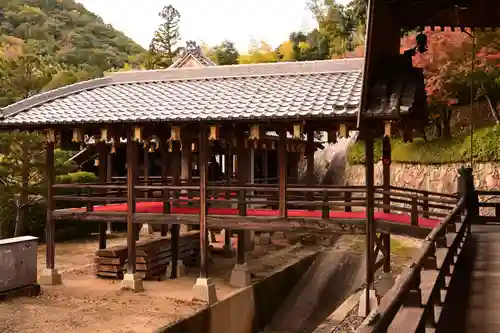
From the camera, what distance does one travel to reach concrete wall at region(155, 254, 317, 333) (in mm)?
11719

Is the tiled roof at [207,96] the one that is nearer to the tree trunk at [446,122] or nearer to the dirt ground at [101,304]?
the dirt ground at [101,304]

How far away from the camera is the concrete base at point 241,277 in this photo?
14.6 meters

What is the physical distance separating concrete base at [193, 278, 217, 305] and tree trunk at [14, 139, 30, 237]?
9063 mm

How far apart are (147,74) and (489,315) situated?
13401 mm

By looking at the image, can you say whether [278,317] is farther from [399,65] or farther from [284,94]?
[399,65]

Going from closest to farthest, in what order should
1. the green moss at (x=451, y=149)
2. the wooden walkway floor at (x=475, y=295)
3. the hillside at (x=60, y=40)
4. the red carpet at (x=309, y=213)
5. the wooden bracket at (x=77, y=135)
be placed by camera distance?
the wooden walkway floor at (x=475, y=295) < the red carpet at (x=309, y=213) < the wooden bracket at (x=77, y=135) < the green moss at (x=451, y=149) < the hillside at (x=60, y=40)

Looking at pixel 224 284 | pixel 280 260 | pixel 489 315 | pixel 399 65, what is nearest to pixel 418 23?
pixel 399 65

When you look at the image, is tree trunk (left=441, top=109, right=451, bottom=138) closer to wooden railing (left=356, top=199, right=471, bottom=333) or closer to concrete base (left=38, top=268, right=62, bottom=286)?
wooden railing (left=356, top=199, right=471, bottom=333)

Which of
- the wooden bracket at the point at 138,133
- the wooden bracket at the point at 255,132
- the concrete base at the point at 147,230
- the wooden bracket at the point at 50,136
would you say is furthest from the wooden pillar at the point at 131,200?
the concrete base at the point at 147,230

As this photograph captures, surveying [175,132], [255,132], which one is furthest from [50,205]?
[255,132]

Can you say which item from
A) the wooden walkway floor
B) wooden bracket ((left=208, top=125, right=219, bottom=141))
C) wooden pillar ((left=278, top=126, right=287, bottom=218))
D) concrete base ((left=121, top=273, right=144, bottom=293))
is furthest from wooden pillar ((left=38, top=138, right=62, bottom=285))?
the wooden walkway floor

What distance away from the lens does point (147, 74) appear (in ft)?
54.5

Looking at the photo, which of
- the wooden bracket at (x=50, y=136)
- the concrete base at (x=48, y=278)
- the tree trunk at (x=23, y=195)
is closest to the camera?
the wooden bracket at (x=50, y=136)

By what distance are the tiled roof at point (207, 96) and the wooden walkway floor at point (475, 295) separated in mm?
3962
